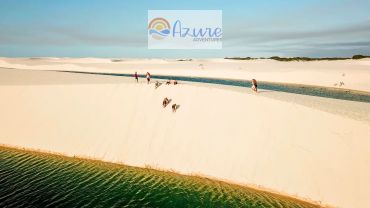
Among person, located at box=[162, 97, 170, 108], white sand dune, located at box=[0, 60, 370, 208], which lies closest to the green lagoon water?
white sand dune, located at box=[0, 60, 370, 208]

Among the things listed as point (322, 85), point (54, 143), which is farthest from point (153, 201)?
point (322, 85)

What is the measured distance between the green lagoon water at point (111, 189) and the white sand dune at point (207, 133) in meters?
1.27

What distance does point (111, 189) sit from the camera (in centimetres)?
1805

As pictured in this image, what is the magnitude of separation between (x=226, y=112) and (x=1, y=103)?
2235cm

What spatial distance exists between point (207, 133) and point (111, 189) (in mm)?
7873

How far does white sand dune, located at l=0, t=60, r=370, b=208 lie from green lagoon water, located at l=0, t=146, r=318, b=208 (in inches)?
50.0

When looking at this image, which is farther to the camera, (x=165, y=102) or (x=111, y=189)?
(x=165, y=102)

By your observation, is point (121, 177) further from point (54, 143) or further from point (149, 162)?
point (54, 143)

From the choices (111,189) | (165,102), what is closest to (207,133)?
(165,102)

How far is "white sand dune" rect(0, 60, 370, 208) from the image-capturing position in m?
17.8

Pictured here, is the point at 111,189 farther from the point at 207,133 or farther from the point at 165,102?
the point at 165,102

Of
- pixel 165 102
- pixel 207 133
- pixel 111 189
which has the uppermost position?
pixel 165 102

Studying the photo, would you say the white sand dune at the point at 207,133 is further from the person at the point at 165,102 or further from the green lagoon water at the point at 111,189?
the green lagoon water at the point at 111,189

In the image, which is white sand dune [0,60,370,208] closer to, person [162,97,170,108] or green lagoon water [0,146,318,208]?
person [162,97,170,108]
